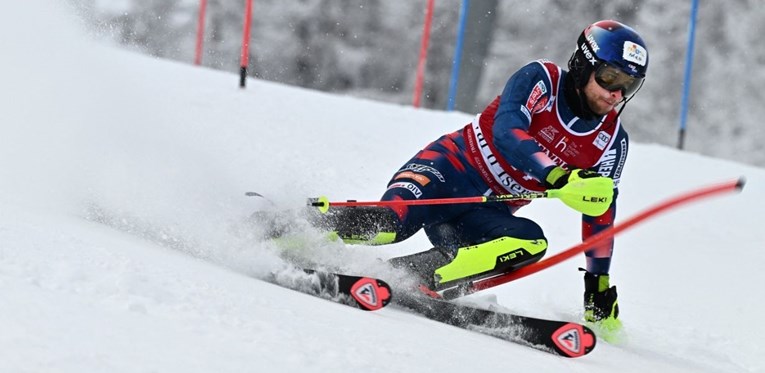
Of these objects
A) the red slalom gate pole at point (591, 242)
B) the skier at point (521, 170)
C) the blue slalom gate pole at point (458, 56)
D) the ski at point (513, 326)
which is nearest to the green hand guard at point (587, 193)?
the skier at point (521, 170)

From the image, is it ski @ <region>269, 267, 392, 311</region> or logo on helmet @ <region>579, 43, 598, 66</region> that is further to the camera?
logo on helmet @ <region>579, 43, 598, 66</region>

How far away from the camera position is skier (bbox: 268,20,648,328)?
3.93 metres

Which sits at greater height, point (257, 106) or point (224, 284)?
point (257, 106)

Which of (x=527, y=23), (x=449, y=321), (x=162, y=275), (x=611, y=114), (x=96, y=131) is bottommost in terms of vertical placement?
(x=449, y=321)

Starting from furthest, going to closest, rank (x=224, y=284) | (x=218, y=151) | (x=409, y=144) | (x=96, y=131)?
(x=409, y=144)
(x=218, y=151)
(x=96, y=131)
(x=224, y=284)

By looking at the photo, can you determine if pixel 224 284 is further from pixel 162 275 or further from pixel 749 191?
pixel 749 191

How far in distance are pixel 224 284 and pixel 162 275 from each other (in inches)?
10.8

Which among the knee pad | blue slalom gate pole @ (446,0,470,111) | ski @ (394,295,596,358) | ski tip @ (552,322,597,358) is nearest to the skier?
the knee pad

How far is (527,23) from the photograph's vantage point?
76.9ft

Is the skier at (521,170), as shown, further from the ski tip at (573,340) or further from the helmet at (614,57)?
the ski tip at (573,340)

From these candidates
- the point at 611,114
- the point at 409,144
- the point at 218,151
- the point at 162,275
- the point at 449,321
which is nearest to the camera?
the point at 162,275

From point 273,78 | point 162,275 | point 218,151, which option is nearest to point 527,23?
point 273,78

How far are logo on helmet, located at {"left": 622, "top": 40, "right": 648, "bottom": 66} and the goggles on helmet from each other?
64mm

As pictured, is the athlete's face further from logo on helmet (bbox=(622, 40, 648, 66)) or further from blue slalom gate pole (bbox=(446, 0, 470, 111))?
blue slalom gate pole (bbox=(446, 0, 470, 111))
